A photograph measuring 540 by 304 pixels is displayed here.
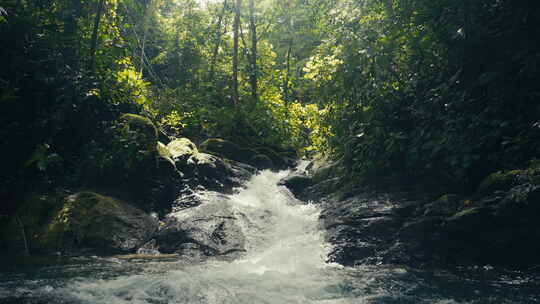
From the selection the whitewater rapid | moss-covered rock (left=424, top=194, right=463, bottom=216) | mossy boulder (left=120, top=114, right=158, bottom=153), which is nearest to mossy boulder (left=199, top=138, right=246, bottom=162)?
mossy boulder (left=120, top=114, right=158, bottom=153)

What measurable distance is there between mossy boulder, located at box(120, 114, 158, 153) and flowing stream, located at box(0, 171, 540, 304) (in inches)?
164

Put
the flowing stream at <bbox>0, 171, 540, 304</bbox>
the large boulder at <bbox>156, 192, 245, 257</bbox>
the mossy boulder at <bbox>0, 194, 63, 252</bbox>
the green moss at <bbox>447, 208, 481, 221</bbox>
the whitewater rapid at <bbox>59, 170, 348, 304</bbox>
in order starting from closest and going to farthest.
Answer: the flowing stream at <bbox>0, 171, 540, 304</bbox> → the whitewater rapid at <bbox>59, 170, 348, 304</bbox> → the green moss at <bbox>447, 208, 481, 221</bbox> → the mossy boulder at <bbox>0, 194, 63, 252</bbox> → the large boulder at <bbox>156, 192, 245, 257</bbox>

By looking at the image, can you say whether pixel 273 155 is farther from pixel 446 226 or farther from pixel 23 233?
pixel 446 226

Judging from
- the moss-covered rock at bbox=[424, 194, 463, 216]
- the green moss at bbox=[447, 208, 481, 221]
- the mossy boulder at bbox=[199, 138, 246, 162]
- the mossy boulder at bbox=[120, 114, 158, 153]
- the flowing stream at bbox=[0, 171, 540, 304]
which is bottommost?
the flowing stream at bbox=[0, 171, 540, 304]

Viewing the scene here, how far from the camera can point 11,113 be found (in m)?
8.99

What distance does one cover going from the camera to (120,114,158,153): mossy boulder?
A: 10.2m

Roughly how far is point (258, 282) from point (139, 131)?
6.68m

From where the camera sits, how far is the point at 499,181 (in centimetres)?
604

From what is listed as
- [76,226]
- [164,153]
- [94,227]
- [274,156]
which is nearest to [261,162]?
[274,156]

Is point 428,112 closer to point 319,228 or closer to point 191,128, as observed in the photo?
point 319,228

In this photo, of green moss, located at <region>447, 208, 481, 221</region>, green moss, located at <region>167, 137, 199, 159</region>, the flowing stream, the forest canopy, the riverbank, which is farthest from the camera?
green moss, located at <region>167, 137, 199, 159</region>

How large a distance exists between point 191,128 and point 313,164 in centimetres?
568

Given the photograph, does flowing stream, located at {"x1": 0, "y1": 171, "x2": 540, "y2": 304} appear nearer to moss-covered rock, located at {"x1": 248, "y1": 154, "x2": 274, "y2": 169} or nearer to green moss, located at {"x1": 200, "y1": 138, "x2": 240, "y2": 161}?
moss-covered rock, located at {"x1": 248, "y1": 154, "x2": 274, "y2": 169}

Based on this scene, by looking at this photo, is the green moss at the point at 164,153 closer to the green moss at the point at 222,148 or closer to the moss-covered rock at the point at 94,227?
the moss-covered rock at the point at 94,227
